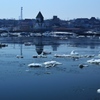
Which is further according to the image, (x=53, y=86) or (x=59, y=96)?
(x=53, y=86)

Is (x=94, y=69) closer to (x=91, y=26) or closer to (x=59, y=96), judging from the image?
(x=59, y=96)

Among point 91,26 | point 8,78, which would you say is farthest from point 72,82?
point 91,26

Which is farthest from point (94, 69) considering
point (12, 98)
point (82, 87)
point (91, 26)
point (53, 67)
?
point (91, 26)

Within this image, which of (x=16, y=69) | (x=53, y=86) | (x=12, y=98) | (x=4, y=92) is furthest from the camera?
(x=16, y=69)

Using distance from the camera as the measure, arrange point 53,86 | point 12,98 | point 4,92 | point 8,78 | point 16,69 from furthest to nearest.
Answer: point 16,69, point 8,78, point 53,86, point 4,92, point 12,98

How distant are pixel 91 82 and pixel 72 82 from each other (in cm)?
66

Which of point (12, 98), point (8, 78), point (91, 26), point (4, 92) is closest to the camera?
point (12, 98)

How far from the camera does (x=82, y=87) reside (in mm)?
10977

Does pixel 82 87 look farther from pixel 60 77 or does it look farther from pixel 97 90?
pixel 60 77

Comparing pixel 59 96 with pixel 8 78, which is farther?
pixel 8 78

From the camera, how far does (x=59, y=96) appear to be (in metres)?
9.95

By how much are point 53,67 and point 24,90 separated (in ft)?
15.3

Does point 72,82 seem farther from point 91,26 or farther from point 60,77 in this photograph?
point 91,26

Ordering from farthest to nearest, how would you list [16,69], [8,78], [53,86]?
[16,69] < [8,78] < [53,86]
